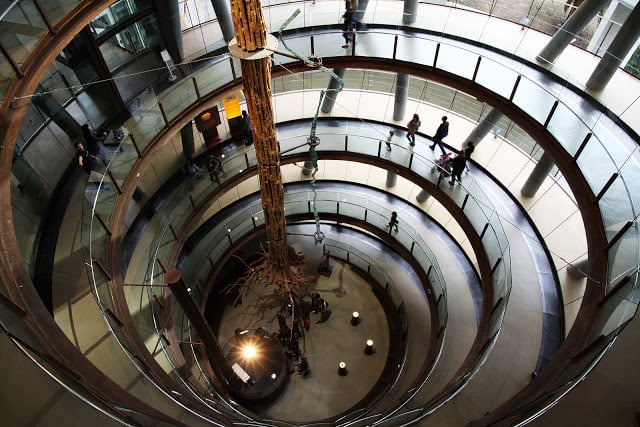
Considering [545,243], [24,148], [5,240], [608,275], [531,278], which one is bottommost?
[5,240]

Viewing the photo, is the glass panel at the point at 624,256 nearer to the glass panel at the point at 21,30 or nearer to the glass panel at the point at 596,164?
the glass panel at the point at 596,164

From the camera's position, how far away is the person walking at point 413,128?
15.1m

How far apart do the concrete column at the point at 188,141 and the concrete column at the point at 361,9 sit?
6.92m

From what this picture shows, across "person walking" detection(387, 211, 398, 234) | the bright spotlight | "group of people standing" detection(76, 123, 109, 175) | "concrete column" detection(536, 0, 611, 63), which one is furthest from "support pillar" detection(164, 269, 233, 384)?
"concrete column" detection(536, 0, 611, 63)

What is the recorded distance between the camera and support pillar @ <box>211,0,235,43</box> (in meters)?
14.0

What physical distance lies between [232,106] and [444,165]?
25.2ft

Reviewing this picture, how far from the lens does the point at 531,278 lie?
40.2 ft

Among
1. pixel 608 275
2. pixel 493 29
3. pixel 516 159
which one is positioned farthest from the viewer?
pixel 516 159

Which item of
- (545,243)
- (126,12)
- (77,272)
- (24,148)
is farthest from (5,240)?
(545,243)

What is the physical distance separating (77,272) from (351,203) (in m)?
10.8

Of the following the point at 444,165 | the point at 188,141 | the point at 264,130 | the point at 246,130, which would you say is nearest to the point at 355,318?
the point at 444,165

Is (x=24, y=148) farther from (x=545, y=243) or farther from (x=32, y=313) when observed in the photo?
(x=545, y=243)

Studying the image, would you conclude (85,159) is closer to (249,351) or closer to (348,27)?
(249,351)

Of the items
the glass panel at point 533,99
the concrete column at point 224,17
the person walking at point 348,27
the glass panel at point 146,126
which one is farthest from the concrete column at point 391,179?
the glass panel at point 146,126
